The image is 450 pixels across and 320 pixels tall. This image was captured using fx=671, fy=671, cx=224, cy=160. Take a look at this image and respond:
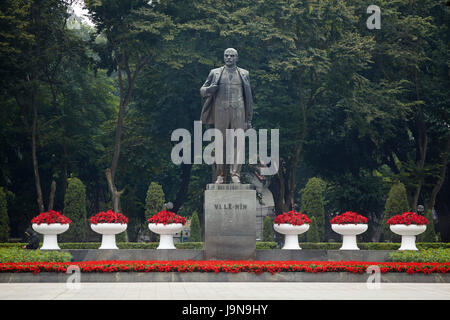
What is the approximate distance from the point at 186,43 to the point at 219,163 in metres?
16.1

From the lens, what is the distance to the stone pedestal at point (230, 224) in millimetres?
17938

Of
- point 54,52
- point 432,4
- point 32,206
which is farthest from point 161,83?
point 432,4

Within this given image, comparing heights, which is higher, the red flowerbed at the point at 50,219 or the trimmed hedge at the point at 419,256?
the red flowerbed at the point at 50,219

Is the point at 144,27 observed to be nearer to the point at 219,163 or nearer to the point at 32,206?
the point at 32,206

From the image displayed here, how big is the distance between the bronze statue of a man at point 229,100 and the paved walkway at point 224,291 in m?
5.19

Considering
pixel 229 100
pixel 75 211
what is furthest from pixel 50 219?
pixel 75 211

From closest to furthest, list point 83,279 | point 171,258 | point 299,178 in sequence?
point 83,279, point 171,258, point 299,178

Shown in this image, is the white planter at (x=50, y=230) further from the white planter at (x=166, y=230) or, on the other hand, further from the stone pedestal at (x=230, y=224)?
the stone pedestal at (x=230, y=224)

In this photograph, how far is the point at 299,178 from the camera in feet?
156

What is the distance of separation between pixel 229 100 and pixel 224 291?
295 inches

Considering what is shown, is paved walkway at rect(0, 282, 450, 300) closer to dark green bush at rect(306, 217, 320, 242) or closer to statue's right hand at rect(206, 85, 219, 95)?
statue's right hand at rect(206, 85, 219, 95)

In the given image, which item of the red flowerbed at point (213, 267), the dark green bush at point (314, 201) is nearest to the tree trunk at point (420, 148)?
the dark green bush at point (314, 201)

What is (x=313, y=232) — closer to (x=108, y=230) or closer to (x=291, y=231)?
(x=291, y=231)

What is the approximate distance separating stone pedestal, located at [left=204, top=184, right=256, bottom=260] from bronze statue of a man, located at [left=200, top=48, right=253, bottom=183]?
775mm
